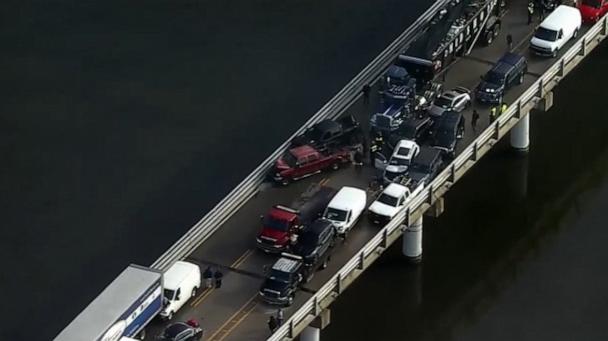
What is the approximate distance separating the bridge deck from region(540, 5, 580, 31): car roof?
3709 millimetres

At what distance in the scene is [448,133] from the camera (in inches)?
3583

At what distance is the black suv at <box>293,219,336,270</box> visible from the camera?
8300cm

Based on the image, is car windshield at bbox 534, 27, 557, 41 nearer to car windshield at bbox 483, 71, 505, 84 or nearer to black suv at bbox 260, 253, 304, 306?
car windshield at bbox 483, 71, 505, 84

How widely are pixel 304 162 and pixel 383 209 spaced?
5235 mm

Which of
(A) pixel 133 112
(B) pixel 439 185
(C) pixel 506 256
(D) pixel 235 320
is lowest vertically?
(C) pixel 506 256

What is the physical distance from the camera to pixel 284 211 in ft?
279

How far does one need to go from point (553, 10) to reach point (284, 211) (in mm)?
25140

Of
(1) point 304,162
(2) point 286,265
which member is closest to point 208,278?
→ (2) point 286,265


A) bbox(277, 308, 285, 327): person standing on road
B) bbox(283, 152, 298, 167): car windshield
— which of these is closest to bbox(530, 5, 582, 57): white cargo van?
bbox(283, 152, 298, 167): car windshield

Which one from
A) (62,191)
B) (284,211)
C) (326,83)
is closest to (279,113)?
(326,83)

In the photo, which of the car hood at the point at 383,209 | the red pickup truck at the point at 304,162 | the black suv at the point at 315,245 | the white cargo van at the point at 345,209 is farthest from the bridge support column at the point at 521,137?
the black suv at the point at 315,245

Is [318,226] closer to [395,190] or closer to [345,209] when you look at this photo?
[345,209]

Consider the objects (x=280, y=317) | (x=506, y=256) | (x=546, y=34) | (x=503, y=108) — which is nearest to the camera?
(x=280, y=317)

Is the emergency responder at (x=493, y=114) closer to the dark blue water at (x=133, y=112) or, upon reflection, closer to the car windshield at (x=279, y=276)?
the dark blue water at (x=133, y=112)
